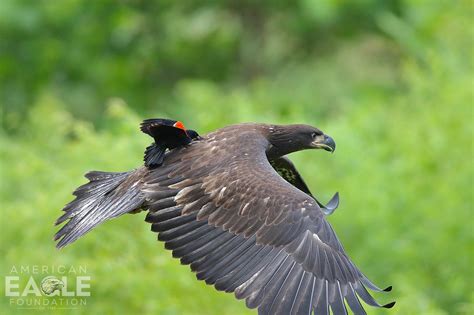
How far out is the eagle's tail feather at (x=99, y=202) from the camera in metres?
10.4

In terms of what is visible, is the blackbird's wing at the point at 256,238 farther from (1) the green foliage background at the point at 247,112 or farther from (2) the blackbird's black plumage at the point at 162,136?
(1) the green foliage background at the point at 247,112

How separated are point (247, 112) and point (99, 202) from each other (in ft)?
27.2

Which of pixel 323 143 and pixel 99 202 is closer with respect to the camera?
pixel 99 202

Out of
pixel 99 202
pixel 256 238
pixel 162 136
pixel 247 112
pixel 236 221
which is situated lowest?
pixel 256 238

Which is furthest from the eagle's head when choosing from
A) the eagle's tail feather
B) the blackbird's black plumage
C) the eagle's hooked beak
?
the eagle's tail feather

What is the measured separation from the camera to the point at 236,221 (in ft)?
33.1

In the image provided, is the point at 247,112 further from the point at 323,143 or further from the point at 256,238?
the point at 256,238

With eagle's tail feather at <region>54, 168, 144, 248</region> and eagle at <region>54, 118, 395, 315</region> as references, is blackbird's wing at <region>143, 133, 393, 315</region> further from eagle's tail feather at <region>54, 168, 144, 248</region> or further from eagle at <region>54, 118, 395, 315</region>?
eagle's tail feather at <region>54, 168, 144, 248</region>

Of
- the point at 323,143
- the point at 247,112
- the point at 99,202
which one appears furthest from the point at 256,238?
the point at 247,112

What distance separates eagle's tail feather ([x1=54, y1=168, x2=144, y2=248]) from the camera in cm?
1043

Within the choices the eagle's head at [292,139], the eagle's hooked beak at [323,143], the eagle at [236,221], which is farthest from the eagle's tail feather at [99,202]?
the eagle's hooked beak at [323,143]

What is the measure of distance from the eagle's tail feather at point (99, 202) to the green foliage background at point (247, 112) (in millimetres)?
3131

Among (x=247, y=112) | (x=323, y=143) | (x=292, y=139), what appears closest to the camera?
(x=292, y=139)

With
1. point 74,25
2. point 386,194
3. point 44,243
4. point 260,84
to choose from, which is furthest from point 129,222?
point 74,25
